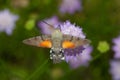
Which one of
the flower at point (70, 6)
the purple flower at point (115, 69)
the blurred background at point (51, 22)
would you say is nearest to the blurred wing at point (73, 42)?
the blurred background at point (51, 22)

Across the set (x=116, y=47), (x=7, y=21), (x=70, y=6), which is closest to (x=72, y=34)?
(x=116, y=47)

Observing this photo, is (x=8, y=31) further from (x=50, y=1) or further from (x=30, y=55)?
(x=50, y=1)

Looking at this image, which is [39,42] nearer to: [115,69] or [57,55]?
[57,55]

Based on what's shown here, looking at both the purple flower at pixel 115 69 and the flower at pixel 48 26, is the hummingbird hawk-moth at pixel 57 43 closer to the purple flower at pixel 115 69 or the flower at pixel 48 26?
the flower at pixel 48 26

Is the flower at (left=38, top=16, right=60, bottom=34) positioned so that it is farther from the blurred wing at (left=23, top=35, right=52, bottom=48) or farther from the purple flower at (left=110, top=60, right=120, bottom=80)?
the blurred wing at (left=23, top=35, right=52, bottom=48)

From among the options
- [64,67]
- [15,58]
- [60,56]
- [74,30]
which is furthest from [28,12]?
[60,56]

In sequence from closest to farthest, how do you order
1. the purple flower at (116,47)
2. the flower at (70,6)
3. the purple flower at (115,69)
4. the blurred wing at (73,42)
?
the blurred wing at (73,42) < the purple flower at (116,47) < the purple flower at (115,69) < the flower at (70,6)

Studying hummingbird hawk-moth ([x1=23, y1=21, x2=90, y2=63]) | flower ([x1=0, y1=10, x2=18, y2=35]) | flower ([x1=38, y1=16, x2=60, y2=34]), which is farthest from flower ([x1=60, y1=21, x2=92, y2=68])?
flower ([x1=0, y1=10, x2=18, y2=35])
